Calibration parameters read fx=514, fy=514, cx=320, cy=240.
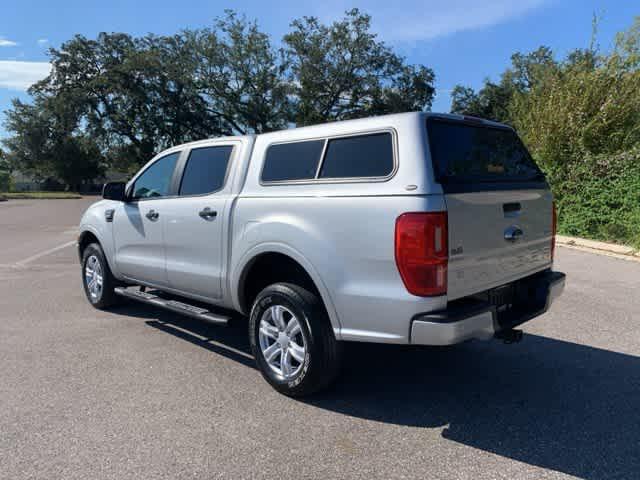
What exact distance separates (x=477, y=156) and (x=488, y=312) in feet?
3.82

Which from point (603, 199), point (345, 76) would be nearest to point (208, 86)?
point (345, 76)

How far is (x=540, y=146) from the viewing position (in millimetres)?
14117

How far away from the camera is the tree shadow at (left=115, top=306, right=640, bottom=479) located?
119 inches

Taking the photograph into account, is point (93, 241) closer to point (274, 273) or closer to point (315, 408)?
point (274, 273)

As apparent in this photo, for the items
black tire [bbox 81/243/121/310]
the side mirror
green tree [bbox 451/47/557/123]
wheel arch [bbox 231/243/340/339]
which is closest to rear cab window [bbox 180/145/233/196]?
wheel arch [bbox 231/243/340/339]

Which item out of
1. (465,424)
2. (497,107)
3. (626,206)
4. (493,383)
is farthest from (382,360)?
(497,107)

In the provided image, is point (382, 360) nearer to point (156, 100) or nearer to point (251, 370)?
point (251, 370)

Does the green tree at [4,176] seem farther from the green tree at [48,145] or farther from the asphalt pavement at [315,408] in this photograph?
the asphalt pavement at [315,408]

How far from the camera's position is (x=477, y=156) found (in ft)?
12.1

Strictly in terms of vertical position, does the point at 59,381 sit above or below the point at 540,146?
below

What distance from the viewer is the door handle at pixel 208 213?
4262 millimetres

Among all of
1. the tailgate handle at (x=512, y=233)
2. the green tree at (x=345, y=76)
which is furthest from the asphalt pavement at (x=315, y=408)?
the green tree at (x=345, y=76)

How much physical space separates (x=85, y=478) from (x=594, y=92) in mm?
14425

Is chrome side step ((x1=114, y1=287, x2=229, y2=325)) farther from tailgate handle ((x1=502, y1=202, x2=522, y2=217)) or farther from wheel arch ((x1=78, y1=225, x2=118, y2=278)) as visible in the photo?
tailgate handle ((x1=502, y1=202, x2=522, y2=217))
